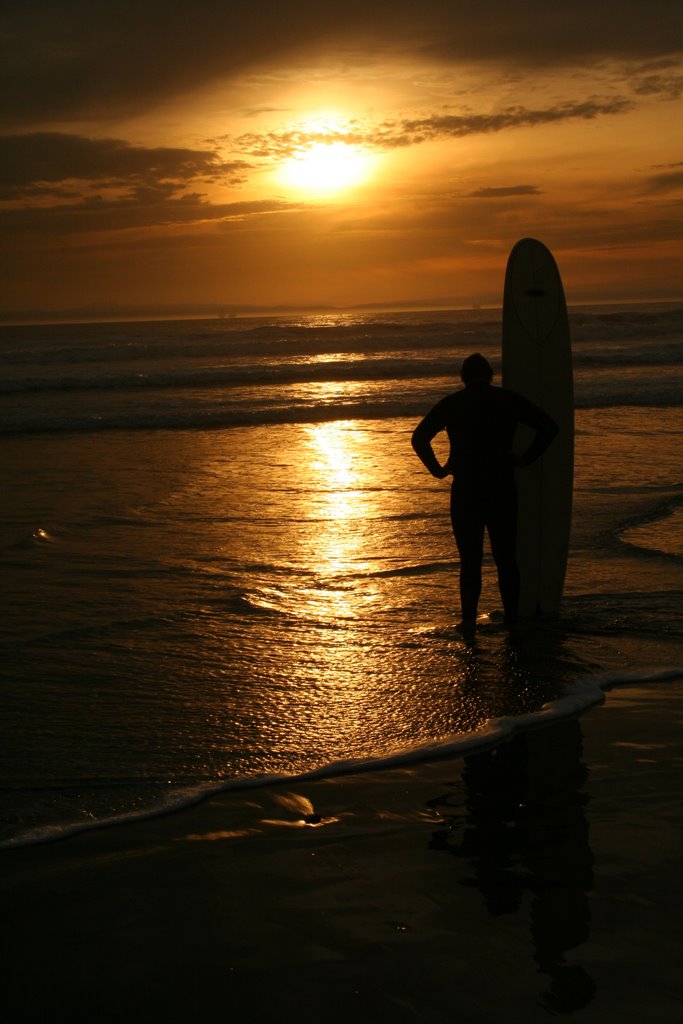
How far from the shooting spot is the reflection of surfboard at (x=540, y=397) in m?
6.38

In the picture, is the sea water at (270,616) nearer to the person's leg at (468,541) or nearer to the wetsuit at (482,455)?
the person's leg at (468,541)

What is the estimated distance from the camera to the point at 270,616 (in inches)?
247

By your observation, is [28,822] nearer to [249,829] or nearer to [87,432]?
[249,829]

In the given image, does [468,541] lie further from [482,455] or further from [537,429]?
[537,429]

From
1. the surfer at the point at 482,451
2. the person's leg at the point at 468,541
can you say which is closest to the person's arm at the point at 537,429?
the surfer at the point at 482,451

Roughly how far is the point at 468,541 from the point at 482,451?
20.7 inches

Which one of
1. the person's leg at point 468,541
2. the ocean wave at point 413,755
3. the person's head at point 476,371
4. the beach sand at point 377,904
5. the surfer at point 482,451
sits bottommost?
the ocean wave at point 413,755

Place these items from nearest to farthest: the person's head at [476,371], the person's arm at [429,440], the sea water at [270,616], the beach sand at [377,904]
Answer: the beach sand at [377,904] → the sea water at [270,616] → the person's head at [476,371] → the person's arm at [429,440]

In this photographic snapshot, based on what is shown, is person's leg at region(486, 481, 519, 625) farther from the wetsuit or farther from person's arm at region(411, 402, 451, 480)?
person's arm at region(411, 402, 451, 480)

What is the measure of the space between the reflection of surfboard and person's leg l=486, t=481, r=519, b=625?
369 millimetres

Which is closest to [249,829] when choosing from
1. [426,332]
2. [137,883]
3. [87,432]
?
[137,883]

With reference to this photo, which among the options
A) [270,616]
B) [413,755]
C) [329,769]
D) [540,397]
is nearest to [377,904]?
[329,769]

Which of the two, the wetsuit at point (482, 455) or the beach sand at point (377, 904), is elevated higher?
the wetsuit at point (482, 455)

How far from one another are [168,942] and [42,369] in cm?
2947
